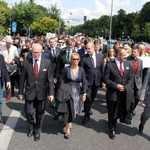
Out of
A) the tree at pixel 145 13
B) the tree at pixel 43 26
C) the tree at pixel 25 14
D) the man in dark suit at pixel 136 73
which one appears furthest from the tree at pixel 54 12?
the man in dark suit at pixel 136 73

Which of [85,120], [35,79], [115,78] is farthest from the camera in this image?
[85,120]

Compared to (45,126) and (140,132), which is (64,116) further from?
(140,132)

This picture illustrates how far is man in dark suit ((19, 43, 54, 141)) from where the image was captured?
4.88m

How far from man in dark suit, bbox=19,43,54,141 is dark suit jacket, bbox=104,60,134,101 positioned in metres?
1.17

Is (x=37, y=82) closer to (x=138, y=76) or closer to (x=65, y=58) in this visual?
(x=65, y=58)

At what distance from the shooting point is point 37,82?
16.2ft

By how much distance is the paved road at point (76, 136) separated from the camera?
4734 millimetres

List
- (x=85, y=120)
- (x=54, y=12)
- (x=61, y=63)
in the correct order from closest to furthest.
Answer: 1. (x=85, y=120)
2. (x=61, y=63)
3. (x=54, y=12)

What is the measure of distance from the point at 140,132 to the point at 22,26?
62.4 meters

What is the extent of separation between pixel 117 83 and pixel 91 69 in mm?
1091

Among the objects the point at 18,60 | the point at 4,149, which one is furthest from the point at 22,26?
the point at 4,149

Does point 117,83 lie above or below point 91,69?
below

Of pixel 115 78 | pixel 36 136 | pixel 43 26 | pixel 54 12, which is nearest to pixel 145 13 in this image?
pixel 54 12

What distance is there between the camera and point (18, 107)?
7.36m
